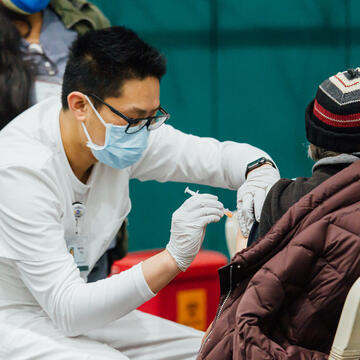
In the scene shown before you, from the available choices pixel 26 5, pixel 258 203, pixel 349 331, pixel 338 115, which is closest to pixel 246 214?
pixel 258 203

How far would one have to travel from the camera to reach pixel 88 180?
2053mm

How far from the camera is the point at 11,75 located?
2488 mm

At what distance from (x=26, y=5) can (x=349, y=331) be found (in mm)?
1897

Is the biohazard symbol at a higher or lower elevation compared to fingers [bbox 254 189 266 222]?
lower

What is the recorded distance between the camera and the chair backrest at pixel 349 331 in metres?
1.24

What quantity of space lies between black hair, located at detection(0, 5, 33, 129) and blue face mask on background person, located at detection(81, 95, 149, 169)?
26.8 inches

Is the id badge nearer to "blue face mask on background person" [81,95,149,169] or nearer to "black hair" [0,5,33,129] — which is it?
"blue face mask on background person" [81,95,149,169]

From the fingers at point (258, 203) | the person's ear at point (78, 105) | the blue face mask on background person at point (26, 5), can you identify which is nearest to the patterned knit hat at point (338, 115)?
the fingers at point (258, 203)

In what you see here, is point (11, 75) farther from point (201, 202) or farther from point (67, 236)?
point (201, 202)

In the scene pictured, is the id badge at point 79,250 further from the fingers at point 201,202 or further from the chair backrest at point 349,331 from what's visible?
the chair backrest at point 349,331

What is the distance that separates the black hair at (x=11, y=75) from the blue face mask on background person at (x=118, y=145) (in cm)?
68

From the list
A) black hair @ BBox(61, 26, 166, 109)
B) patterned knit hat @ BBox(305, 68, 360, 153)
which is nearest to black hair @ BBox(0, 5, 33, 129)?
black hair @ BBox(61, 26, 166, 109)

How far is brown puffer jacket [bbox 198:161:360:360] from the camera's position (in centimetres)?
132

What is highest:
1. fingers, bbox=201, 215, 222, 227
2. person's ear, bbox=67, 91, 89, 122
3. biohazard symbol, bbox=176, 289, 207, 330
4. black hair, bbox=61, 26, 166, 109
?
black hair, bbox=61, 26, 166, 109
